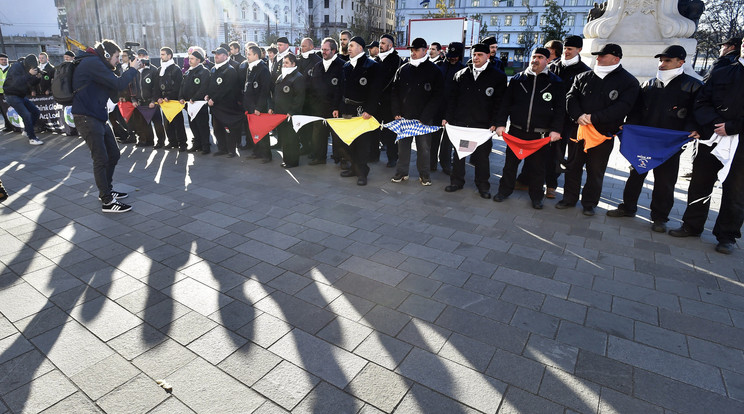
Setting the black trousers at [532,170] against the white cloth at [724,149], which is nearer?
the white cloth at [724,149]

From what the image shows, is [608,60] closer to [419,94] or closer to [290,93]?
[419,94]

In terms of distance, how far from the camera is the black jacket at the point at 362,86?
6.84 meters

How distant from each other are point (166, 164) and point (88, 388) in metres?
6.40

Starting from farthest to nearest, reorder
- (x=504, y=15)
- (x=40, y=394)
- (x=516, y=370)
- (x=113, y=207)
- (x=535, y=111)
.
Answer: (x=504, y=15), (x=535, y=111), (x=113, y=207), (x=516, y=370), (x=40, y=394)

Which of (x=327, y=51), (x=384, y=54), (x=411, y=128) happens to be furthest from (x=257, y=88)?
(x=411, y=128)

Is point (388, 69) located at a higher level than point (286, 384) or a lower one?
higher

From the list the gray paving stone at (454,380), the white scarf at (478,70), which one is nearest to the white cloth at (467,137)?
the white scarf at (478,70)

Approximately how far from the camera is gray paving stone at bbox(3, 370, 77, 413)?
2438 millimetres

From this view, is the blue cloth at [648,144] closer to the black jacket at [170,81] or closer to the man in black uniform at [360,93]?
the man in black uniform at [360,93]

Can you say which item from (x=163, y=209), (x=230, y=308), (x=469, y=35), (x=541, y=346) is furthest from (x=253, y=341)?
(x=469, y=35)

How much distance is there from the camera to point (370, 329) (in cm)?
320

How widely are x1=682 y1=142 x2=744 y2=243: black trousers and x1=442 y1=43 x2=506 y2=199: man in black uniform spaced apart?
241 cm

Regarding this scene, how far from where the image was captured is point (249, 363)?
2824 millimetres

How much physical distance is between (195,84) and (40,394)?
7.23 metres
